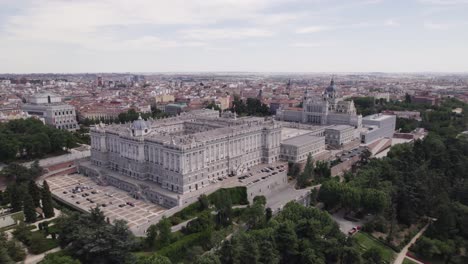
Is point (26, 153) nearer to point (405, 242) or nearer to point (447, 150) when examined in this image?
point (405, 242)

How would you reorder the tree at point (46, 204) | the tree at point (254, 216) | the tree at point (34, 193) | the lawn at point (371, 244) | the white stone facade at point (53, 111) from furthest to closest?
1. the white stone facade at point (53, 111)
2. the tree at point (34, 193)
3. the tree at point (46, 204)
4. the tree at point (254, 216)
5. the lawn at point (371, 244)

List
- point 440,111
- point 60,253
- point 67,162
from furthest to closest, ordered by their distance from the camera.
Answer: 1. point 440,111
2. point 67,162
3. point 60,253

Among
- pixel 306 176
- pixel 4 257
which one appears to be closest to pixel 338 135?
pixel 306 176

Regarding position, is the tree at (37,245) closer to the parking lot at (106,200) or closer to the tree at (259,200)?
the parking lot at (106,200)

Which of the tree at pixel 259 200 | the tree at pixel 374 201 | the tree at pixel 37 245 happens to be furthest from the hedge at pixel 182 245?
the tree at pixel 374 201

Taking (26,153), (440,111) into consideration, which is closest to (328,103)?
(440,111)

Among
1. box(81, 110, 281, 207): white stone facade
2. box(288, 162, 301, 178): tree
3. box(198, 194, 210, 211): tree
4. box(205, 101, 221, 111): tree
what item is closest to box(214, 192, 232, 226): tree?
box(198, 194, 210, 211): tree
